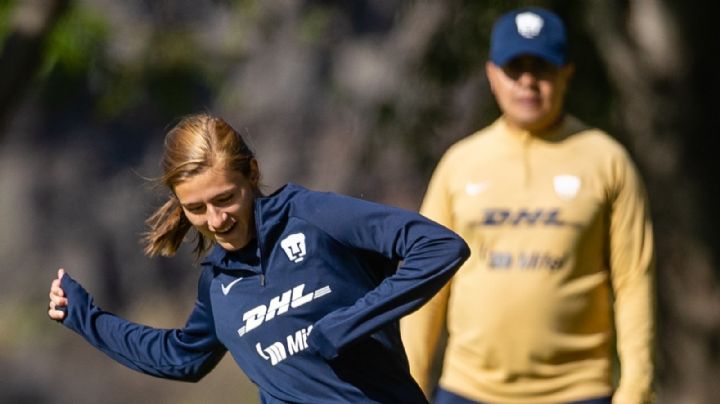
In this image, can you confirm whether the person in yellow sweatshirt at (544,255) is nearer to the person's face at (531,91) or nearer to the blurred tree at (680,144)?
the person's face at (531,91)

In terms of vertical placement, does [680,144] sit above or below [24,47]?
below

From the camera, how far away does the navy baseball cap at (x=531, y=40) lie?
5859 mm

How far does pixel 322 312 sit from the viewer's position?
15.1ft

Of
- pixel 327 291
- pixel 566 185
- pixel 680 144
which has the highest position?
pixel 327 291

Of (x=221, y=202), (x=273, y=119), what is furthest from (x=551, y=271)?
(x=273, y=119)

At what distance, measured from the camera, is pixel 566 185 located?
5.73m

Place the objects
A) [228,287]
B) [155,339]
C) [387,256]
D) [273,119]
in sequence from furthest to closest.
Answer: [273,119] < [155,339] < [228,287] < [387,256]

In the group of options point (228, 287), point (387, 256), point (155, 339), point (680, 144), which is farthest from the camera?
point (680, 144)

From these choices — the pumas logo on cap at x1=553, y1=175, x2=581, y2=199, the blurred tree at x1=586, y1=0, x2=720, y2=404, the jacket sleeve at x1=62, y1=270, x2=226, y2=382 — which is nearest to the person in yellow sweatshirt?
the pumas logo on cap at x1=553, y1=175, x2=581, y2=199

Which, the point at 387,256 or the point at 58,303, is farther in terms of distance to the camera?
the point at 58,303

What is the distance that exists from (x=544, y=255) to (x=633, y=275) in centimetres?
27

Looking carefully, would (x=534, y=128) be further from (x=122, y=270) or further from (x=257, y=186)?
(x=122, y=270)

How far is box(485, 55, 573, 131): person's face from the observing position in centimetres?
582

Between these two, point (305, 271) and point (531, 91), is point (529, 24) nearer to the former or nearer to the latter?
point (531, 91)
